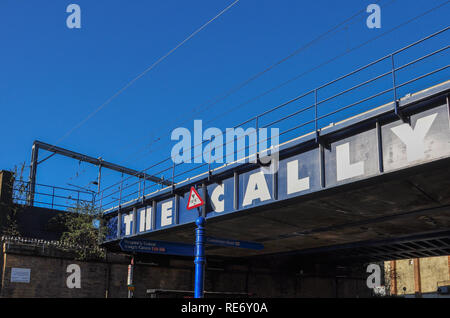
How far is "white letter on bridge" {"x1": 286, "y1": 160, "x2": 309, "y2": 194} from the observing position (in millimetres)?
14625

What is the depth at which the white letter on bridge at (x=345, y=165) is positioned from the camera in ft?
43.0

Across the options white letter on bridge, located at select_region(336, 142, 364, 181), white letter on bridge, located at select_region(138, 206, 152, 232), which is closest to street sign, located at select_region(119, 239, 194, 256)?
white letter on bridge, located at select_region(138, 206, 152, 232)

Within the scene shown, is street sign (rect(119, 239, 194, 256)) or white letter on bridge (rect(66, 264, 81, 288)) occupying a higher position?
street sign (rect(119, 239, 194, 256))

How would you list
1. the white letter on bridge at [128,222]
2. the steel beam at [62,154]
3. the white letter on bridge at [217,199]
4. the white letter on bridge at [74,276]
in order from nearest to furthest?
1. the white letter on bridge at [217,199]
2. the white letter on bridge at [128,222]
3. the white letter on bridge at [74,276]
4. the steel beam at [62,154]

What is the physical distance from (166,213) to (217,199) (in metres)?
3.80

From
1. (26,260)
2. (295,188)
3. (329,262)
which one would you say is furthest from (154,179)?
(295,188)

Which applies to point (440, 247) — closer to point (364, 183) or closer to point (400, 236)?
point (400, 236)

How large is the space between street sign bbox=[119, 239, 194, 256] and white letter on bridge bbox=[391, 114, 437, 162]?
28.7 feet

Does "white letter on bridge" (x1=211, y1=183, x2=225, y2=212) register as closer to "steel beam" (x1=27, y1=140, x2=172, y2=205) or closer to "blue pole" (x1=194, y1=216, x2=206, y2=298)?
"blue pole" (x1=194, y1=216, x2=206, y2=298)

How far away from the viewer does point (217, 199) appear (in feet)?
59.3

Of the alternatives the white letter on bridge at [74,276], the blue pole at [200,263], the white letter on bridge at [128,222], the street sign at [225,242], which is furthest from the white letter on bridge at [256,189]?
the white letter on bridge at [74,276]

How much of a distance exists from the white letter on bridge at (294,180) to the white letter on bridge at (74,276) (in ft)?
46.7

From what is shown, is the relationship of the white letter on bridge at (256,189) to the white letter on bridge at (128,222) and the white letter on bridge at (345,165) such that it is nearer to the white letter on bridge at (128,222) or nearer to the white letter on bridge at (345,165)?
the white letter on bridge at (345,165)
